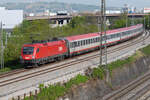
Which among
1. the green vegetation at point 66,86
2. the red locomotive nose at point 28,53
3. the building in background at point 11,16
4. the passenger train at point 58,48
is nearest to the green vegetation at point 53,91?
the green vegetation at point 66,86

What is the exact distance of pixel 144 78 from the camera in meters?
35.2

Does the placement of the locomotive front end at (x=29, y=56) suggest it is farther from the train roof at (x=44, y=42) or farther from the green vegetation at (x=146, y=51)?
the green vegetation at (x=146, y=51)

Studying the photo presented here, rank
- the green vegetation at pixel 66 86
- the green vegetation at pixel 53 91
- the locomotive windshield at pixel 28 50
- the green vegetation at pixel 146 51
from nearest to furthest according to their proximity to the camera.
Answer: the green vegetation at pixel 53 91 < the green vegetation at pixel 66 86 < the locomotive windshield at pixel 28 50 < the green vegetation at pixel 146 51

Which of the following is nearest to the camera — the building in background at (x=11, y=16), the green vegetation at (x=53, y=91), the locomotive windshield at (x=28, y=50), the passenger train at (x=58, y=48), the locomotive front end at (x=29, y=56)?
the green vegetation at (x=53, y=91)

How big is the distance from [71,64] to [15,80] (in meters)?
9.93

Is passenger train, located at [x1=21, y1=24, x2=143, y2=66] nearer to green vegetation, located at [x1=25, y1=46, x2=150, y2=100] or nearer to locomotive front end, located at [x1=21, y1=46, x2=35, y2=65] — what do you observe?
locomotive front end, located at [x1=21, y1=46, x2=35, y2=65]

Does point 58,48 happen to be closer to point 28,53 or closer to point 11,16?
point 28,53

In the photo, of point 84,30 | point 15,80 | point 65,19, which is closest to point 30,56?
point 15,80

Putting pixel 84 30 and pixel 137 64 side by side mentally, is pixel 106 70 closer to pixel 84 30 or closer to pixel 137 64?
pixel 137 64

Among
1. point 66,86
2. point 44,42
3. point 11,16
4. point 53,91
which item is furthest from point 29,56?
point 11,16

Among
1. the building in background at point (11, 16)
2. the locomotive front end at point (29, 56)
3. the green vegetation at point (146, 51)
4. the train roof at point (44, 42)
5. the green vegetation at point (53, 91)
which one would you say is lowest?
the green vegetation at point (53, 91)

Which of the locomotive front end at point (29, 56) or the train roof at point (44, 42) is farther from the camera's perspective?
the train roof at point (44, 42)

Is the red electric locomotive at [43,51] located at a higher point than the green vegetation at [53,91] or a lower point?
higher

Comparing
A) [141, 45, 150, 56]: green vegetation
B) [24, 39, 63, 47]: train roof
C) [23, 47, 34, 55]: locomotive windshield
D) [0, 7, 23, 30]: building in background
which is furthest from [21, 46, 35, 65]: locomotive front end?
[0, 7, 23, 30]: building in background
